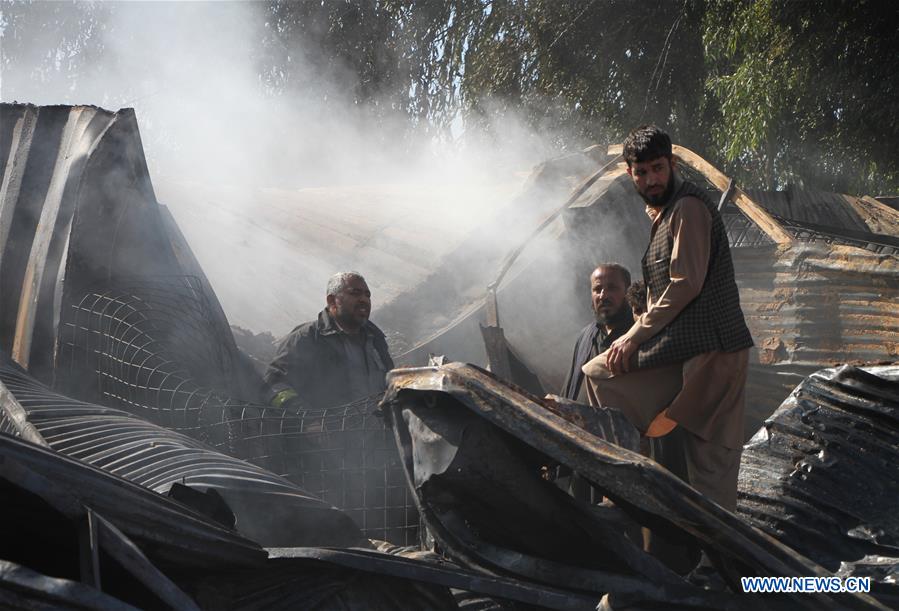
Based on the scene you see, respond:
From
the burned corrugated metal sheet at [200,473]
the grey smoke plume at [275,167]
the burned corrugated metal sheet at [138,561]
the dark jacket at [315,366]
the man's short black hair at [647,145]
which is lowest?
the burned corrugated metal sheet at [138,561]

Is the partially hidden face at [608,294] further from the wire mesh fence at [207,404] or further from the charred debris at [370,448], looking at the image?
the wire mesh fence at [207,404]

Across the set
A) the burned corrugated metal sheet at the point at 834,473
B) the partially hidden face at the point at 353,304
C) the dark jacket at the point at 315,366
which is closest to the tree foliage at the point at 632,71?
the partially hidden face at the point at 353,304

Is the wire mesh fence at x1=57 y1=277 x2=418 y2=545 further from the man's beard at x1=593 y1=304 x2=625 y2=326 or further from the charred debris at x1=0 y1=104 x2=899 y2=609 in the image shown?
the man's beard at x1=593 y1=304 x2=625 y2=326

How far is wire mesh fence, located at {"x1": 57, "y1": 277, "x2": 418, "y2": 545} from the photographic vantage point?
3545mm

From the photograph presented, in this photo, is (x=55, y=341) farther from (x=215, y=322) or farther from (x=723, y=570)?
(x=723, y=570)

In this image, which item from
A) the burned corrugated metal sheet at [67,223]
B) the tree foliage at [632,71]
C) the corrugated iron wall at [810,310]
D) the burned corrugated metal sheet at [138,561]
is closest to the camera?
the burned corrugated metal sheet at [138,561]

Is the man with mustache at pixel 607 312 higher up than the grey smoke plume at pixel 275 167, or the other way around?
the grey smoke plume at pixel 275 167

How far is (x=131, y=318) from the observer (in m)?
4.25

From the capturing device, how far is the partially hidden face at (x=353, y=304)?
485cm

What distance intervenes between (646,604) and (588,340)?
2.19 m

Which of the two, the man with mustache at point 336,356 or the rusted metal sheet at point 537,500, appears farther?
the man with mustache at point 336,356

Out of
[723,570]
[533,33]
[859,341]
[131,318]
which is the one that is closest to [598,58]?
[533,33]

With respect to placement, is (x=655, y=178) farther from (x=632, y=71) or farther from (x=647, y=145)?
(x=632, y=71)

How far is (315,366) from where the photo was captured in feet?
15.4
